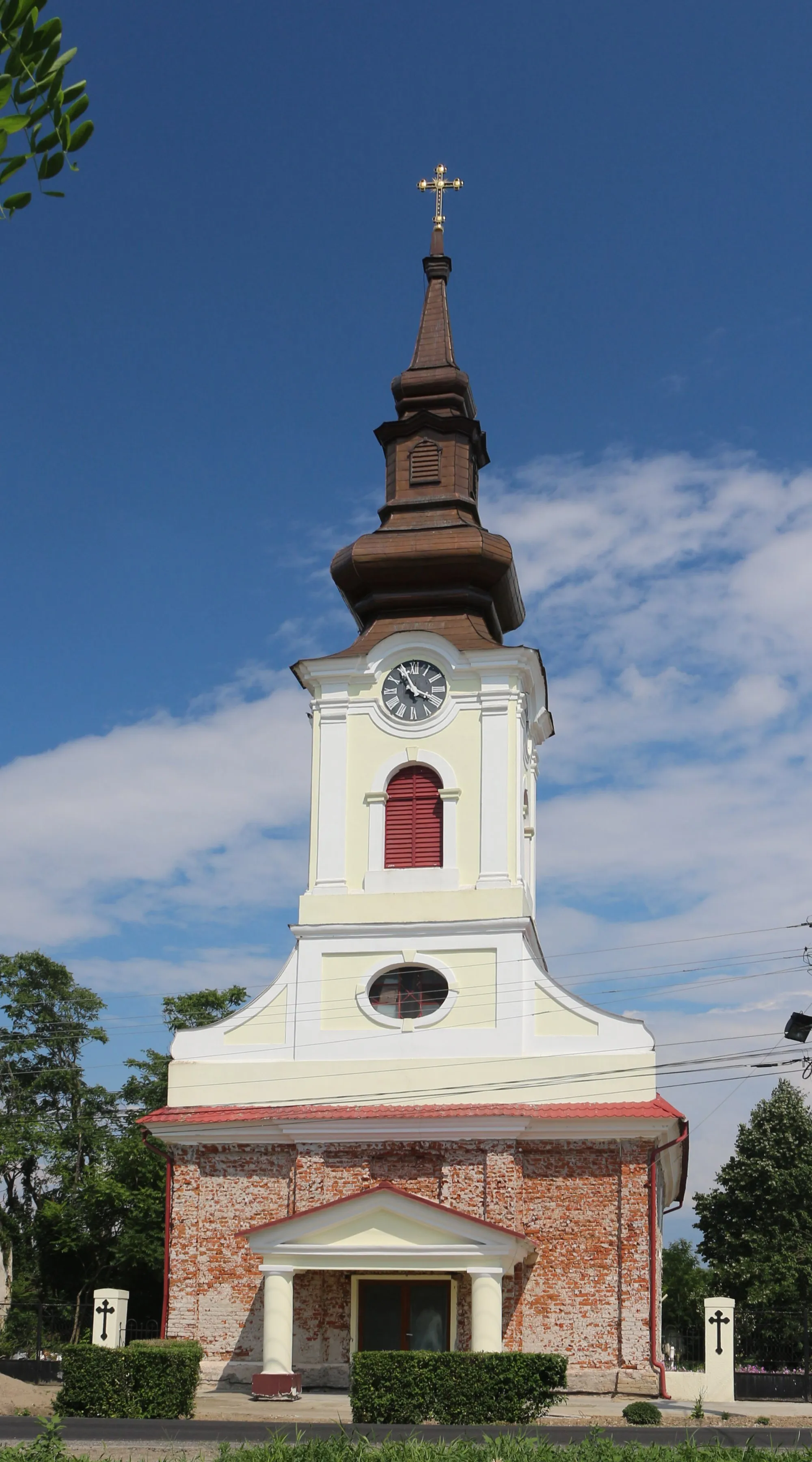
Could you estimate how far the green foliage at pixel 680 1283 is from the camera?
60844 millimetres

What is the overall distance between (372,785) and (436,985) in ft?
12.6

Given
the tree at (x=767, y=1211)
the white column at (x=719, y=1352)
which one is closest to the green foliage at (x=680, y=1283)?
the tree at (x=767, y=1211)

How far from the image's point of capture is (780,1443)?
51.8ft

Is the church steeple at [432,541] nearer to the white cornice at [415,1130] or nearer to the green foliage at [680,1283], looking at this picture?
the white cornice at [415,1130]

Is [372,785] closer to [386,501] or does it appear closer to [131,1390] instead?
[386,501]

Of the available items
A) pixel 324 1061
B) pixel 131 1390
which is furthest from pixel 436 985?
pixel 131 1390

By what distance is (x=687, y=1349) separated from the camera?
29.0 metres

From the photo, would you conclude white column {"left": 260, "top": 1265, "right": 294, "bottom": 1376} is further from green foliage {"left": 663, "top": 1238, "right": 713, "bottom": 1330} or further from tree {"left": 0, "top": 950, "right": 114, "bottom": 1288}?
green foliage {"left": 663, "top": 1238, "right": 713, "bottom": 1330}

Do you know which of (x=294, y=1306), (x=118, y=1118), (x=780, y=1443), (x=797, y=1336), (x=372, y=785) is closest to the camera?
(x=780, y=1443)

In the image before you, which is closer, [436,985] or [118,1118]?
[436,985]

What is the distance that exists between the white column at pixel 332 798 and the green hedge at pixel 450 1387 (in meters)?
9.52

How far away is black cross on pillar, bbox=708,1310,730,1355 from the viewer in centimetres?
2425

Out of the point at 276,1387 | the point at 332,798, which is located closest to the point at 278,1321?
the point at 276,1387

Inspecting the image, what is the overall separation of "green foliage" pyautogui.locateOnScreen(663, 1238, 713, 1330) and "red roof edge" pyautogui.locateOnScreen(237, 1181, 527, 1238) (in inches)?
1302
